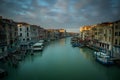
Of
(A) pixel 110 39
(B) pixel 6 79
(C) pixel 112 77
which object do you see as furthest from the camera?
(A) pixel 110 39

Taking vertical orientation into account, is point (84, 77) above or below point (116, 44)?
below

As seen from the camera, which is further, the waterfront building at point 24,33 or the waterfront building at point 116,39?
the waterfront building at point 24,33

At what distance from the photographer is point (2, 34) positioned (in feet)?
47.7

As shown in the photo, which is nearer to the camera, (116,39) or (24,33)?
(116,39)

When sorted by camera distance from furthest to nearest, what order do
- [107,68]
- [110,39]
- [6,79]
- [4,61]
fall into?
1. [110,39]
2. [4,61]
3. [107,68]
4. [6,79]

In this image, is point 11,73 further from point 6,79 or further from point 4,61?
point 4,61

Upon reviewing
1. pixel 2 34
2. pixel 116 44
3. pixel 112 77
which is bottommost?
pixel 112 77

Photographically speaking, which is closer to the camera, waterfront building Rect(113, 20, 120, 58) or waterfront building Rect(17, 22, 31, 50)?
waterfront building Rect(113, 20, 120, 58)

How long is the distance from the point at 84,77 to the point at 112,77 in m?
2.24

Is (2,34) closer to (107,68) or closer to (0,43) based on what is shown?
(0,43)

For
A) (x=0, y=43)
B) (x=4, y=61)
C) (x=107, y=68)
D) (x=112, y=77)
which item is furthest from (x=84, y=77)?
(x=0, y=43)

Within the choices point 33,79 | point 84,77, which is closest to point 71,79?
point 84,77

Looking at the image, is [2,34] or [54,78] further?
[2,34]

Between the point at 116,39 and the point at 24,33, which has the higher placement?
the point at 24,33
